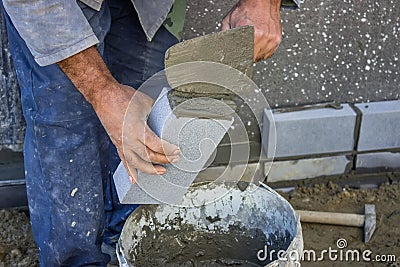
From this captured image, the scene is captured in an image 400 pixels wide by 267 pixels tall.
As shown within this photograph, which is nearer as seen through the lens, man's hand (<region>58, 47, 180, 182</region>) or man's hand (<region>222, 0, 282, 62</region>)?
man's hand (<region>58, 47, 180, 182</region>)

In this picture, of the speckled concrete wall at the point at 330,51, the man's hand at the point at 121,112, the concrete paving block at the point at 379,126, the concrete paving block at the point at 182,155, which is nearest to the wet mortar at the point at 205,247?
the concrete paving block at the point at 182,155

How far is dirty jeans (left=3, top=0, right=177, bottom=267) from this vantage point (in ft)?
6.77

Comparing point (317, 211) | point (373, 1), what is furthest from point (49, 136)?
point (373, 1)

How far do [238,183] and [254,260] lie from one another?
27 cm

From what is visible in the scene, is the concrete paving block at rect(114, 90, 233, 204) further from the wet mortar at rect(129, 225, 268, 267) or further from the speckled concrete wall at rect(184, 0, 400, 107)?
the speckled concrete wall at rect(184, 0, 400, 107)

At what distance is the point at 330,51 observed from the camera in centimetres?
286

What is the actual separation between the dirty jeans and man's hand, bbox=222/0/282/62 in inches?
14.4

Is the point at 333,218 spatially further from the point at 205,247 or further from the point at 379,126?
the point at 205,247

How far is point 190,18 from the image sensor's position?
8.80 feet

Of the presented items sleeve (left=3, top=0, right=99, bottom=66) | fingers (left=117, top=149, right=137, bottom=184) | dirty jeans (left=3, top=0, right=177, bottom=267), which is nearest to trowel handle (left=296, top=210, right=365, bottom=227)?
dirty jeans (left=3, top=0, right=177, bottom=267)

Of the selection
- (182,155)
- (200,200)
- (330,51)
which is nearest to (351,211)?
(330,51)

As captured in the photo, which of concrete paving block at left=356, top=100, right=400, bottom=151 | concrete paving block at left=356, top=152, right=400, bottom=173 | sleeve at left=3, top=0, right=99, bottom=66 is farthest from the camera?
concrete paving block at left=356, top=152, right=400, bottom=173

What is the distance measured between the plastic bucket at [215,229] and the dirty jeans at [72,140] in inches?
11.5

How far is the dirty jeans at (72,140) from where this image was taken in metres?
2.06
